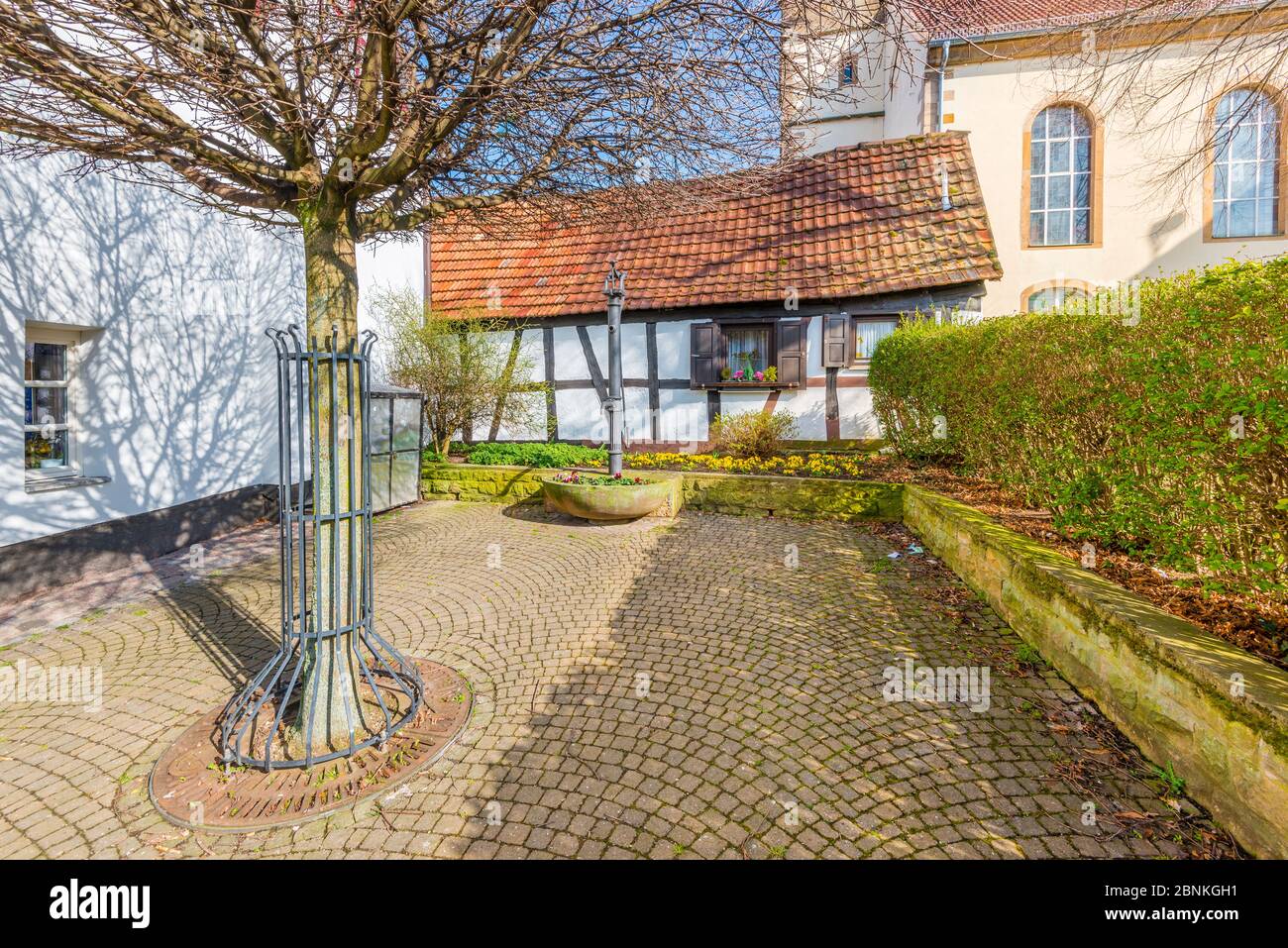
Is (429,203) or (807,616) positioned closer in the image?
(429,203)

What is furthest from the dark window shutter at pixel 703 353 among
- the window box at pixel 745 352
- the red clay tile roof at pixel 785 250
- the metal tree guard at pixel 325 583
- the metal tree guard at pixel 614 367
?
the metal tree guard at pixel 325 583

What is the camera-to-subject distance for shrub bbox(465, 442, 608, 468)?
9312 millimetres

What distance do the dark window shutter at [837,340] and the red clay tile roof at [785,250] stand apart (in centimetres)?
43

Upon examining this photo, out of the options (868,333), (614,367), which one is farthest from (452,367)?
(868,333)

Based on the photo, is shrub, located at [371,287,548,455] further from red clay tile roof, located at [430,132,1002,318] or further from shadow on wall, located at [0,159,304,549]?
shadow on wall, located at [0,159,304,549]

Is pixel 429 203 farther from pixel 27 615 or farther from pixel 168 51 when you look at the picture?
pixel 27 615

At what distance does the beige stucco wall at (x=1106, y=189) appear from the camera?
1152 centimetres

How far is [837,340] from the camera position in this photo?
389 inches

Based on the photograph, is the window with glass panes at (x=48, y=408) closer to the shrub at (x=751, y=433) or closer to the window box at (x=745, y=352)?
the shrub at (x=751, y=433)

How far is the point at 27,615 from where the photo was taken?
15.9 ft

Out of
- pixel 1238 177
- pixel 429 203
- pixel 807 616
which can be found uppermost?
pixel 1238 177

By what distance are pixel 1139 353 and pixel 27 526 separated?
315 inches

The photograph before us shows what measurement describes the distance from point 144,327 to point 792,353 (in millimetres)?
8250
